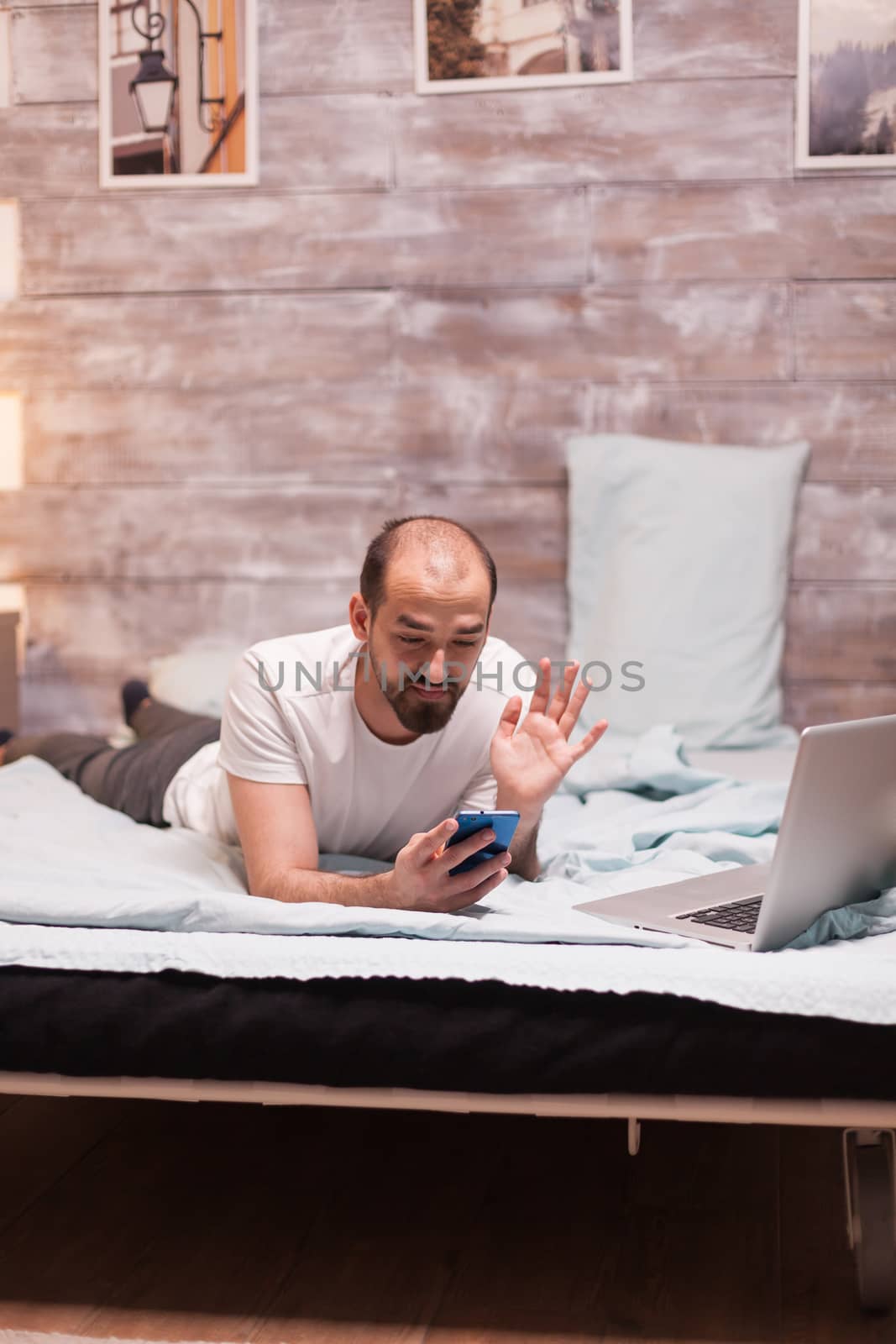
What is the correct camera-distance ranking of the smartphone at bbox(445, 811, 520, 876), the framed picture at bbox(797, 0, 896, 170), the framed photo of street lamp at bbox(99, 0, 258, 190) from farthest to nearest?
the framed photo of street lamp at bbox(99, 0, 258, 190), the framed picture at bbox(797, 0, 896, 170), the smartphone at bbox(445, 811, 520, 876)

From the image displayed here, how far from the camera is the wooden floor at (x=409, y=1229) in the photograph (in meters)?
1.47

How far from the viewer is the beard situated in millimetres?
1787

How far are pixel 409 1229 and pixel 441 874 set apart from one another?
0.45 meters

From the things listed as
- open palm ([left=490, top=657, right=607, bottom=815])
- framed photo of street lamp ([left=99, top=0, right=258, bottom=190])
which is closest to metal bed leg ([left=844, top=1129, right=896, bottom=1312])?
open palm ([left=490, top=657, right=607, bottom=815])

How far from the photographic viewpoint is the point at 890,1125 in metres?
1.38

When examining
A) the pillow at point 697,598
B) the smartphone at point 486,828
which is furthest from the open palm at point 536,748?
the pillow at point 697,598

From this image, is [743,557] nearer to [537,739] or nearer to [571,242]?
[571,242]

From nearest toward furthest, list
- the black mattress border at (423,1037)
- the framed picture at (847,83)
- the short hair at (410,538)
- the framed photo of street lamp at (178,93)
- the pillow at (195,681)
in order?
the black mattress border at (423,1037)
the short hair at (410,538)
the pillow at (195,681)
the framed picture at (847,83)
the framed photo of street lamp at (178,93)

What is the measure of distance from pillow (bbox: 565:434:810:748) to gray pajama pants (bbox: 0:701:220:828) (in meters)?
0.98

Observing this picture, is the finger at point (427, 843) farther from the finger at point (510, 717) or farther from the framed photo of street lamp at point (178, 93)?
the framed photo of street lamp at point (178, 93)

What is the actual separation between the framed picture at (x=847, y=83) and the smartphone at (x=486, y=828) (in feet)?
7.77

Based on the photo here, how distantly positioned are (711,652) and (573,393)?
2.52 ft

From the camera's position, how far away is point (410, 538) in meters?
1.82

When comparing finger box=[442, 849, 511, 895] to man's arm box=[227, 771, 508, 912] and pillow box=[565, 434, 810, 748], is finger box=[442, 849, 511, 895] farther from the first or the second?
pillow box=[565, 434, 810, 748]
